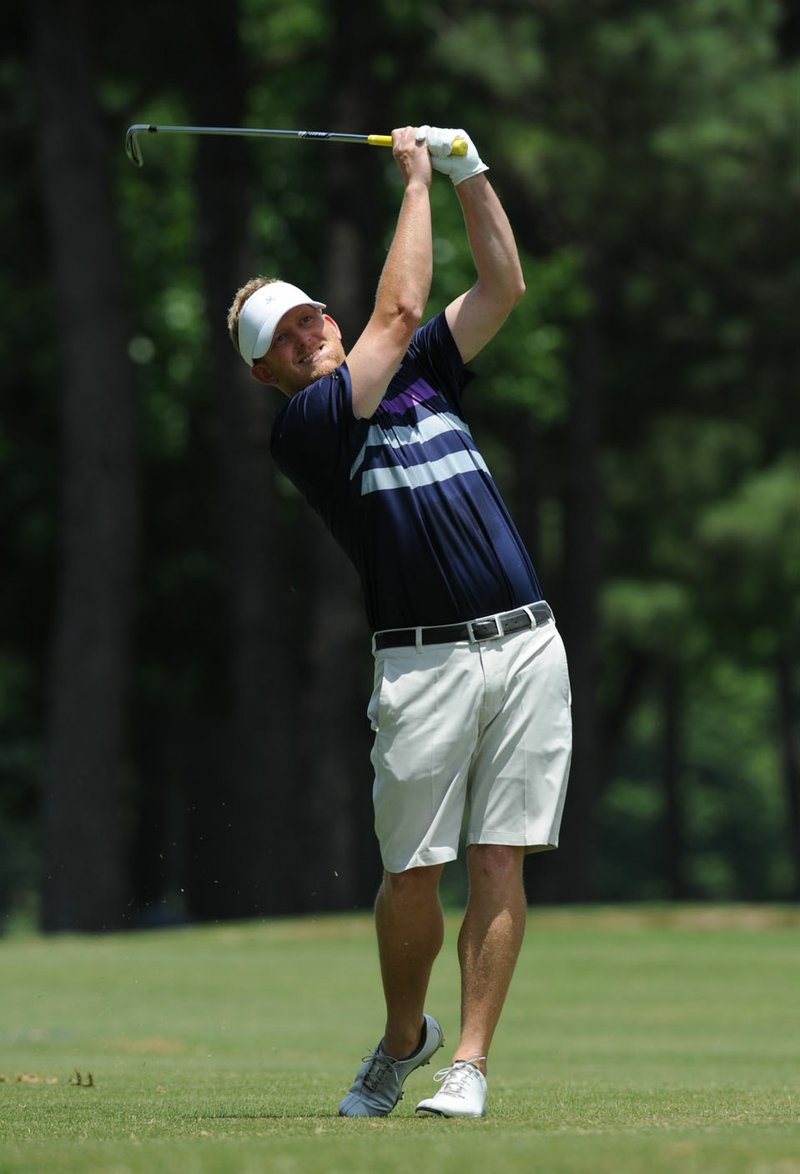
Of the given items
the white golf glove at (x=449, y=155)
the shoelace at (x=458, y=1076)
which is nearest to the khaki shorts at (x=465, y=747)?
the shoelace at (x=458, y=1076)

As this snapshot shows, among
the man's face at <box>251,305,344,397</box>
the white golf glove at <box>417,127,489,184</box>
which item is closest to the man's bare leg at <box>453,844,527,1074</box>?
the man's face at <box>251,305,344,397</box>

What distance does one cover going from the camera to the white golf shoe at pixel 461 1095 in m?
5.12

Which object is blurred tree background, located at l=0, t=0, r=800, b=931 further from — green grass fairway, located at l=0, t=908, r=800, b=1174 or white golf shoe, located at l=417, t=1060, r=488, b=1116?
white golf shoe, located at l=417, t=1060, r=488, b=1116

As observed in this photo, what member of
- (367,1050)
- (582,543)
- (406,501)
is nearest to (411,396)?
(406,501)

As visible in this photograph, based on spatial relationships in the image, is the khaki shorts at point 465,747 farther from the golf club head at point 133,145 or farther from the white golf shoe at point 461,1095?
the golf club head at point 133,145

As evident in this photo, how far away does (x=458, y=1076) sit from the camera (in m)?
5.18

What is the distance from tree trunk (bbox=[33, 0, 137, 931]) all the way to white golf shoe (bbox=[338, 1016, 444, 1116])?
17.3 m

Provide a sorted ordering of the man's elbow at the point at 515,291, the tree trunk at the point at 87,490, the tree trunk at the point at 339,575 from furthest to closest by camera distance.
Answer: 1. the tree trunk at the point at 339,575
2. the tree trunk at the point at 87,490
3. the man's elbow at the point at 515,291

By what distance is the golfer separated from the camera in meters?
5.36

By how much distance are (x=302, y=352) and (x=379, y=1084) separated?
1.89 metres

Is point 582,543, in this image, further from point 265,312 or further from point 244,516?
point 265,312

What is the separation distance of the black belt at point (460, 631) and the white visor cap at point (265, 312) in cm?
82

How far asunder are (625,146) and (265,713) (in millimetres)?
7442

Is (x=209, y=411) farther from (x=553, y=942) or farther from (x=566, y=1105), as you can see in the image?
(x=566, y=1105)
